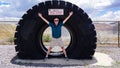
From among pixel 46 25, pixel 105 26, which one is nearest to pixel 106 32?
pixel 105 26

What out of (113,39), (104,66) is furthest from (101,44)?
(104,66)

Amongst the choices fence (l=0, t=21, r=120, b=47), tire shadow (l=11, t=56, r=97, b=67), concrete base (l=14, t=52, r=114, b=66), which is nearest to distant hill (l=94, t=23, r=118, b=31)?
fence (l=0, t=21, r=120, b=47)

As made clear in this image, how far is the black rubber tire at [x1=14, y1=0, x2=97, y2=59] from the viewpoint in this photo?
12.3 metres

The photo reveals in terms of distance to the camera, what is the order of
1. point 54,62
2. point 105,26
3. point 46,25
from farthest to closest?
point 105,26 → point 46,25 → point 54,62

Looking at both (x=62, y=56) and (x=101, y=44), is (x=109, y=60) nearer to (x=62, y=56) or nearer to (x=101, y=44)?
(x=62, y=56)

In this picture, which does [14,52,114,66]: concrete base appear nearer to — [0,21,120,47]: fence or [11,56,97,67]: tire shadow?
[11,56,97,67]: tire shadow

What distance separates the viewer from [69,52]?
12516 millimetres

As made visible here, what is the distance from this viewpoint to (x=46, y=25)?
12555mm

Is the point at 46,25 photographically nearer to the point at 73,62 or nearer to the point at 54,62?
the point at 54,62

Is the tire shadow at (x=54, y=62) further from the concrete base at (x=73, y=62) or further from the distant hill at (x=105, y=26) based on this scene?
the distant hill at (x=105, y=26)

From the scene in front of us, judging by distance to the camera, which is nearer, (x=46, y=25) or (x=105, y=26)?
(x=46, y=25)

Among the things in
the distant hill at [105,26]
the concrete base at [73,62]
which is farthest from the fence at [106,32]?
the concrete base at [73,62]

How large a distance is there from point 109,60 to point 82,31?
1.47m

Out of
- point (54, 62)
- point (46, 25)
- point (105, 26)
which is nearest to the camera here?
point (54, 62)
